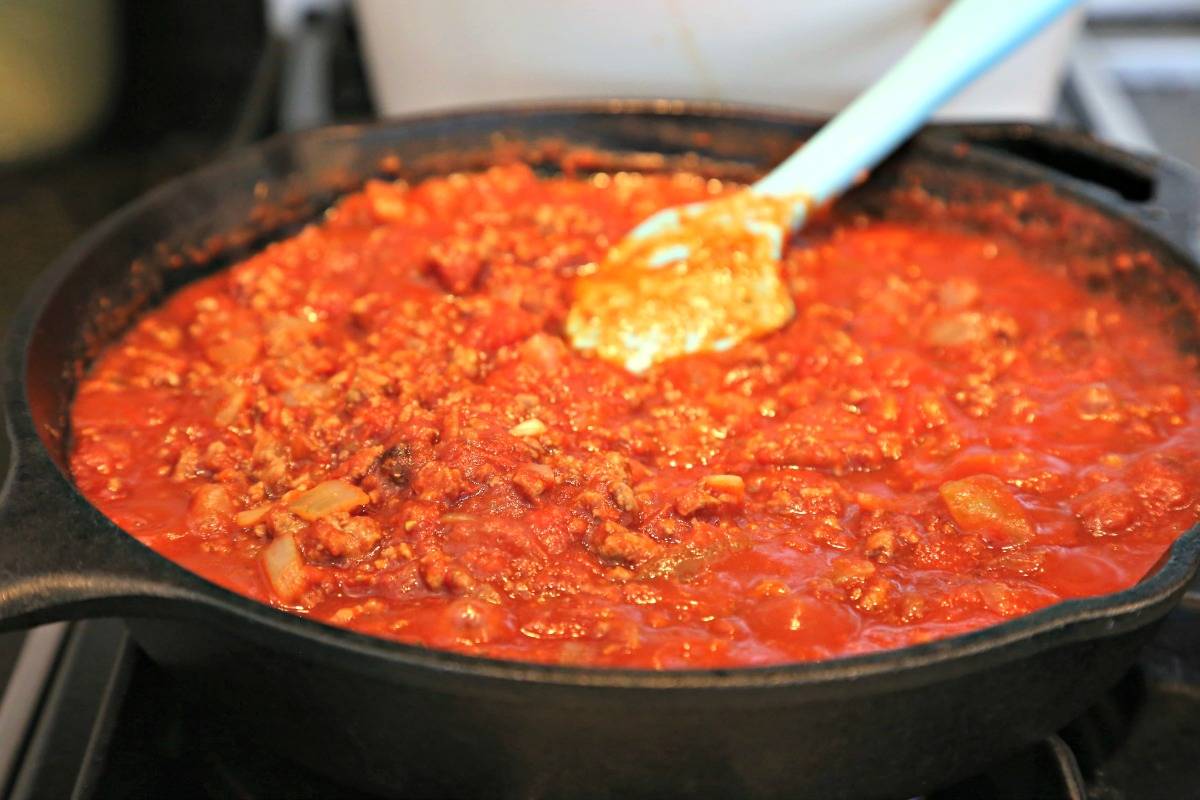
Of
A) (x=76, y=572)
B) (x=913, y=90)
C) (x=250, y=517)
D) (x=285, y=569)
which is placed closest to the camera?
(x=76, y=572)

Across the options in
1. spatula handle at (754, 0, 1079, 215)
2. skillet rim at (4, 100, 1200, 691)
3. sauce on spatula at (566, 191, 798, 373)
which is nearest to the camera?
skillet rim at (4, 100, 1200, 691)

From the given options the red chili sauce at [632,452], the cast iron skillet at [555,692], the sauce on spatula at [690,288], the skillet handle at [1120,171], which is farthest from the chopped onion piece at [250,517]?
the skillet handle at [1120,171]

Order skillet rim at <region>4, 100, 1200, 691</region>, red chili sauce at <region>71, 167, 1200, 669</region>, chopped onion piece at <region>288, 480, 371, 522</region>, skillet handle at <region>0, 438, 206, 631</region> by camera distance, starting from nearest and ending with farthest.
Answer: skillet rim at <region>4, 100, 1200, 691</region>
skillet handle at <region>0, 438, 206, 631</region>
red chili sauce at <region>71, 167, 1200, 669</region>
chopped onion piece at <region>288, 480, 371, 522</region>

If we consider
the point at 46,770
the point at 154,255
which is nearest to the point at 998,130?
the point at 154,255

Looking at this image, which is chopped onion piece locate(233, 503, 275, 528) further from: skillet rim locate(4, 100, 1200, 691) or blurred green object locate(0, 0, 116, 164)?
blurred green object locate(0, 0, 116, 164)

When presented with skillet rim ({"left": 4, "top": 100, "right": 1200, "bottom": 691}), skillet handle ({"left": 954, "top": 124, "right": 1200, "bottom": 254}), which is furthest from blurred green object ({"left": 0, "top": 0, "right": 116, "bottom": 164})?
skillet handle ({"left": 954, "top": 124, "right": 1200, "bottom": 254})

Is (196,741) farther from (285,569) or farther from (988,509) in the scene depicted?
(988,509)

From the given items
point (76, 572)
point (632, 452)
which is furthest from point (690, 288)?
point (76, 572)
